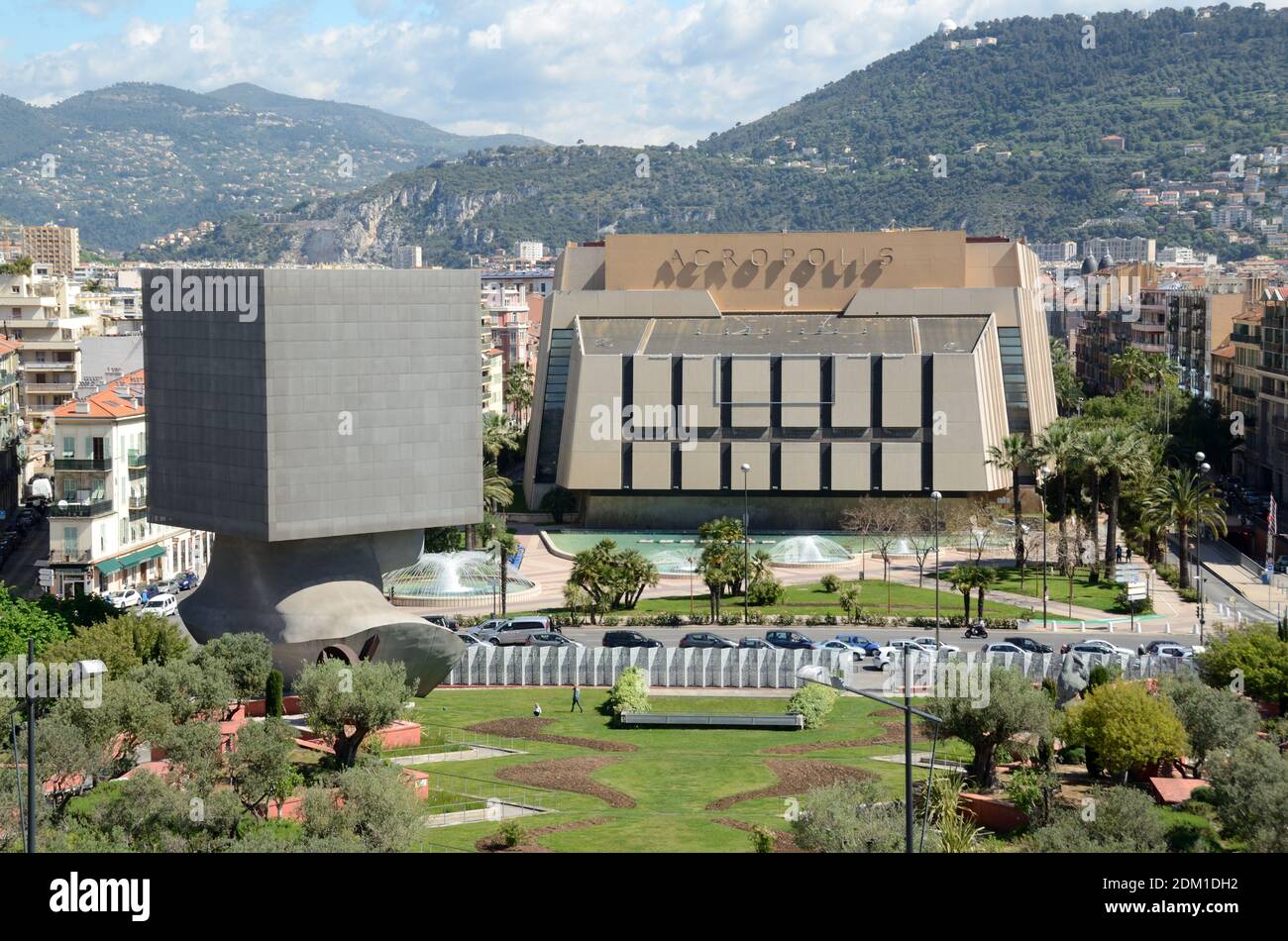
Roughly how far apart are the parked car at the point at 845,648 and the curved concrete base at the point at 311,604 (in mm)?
14154

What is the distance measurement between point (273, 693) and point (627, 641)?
63.9 feet

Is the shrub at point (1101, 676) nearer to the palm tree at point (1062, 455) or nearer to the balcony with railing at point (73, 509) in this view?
the palm tree at point (1062, 455)

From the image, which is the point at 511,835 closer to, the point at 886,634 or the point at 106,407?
the point at 886,634

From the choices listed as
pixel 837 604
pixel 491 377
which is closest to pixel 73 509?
pixel 837 604

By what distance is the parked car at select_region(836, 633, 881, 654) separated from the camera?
2509 inches

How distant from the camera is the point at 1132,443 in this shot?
275 ft

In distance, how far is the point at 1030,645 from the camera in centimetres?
6297

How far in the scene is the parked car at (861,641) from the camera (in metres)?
63.7

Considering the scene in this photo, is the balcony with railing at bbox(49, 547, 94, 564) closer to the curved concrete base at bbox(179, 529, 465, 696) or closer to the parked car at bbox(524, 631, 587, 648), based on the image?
the parked car at bbox(524, 631, 587, 648)

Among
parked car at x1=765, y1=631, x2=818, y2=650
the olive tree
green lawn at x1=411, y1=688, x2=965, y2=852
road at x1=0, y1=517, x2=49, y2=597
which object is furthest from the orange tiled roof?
the olive tree

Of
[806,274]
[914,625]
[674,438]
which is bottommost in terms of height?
[914,625]

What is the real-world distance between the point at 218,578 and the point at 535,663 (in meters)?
11.6
